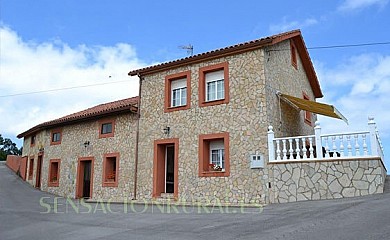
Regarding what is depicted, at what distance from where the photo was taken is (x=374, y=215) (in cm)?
823

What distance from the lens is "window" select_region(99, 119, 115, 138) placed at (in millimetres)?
18312

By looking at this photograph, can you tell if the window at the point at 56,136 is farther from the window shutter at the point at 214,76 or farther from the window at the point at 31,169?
the window shutter at the point at 214,76

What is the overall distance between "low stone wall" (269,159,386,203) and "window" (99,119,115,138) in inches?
348

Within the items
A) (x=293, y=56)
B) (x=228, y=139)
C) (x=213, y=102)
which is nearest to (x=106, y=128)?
(x=213, y=102)

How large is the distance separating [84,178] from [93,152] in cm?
Result: 195

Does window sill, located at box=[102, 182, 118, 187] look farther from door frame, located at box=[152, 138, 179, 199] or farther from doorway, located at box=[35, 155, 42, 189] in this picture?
doorway, located at box=[35, 155, 42, 189]

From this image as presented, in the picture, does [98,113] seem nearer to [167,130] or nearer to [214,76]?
[167,130]

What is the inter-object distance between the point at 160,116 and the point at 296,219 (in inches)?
336

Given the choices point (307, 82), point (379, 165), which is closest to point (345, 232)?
point (379, 165)

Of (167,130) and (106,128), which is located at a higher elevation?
(106,128)

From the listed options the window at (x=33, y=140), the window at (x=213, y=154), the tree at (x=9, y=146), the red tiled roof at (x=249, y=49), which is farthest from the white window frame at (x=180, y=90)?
the tree at (x=9, y=146)

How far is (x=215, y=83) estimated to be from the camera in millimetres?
14961

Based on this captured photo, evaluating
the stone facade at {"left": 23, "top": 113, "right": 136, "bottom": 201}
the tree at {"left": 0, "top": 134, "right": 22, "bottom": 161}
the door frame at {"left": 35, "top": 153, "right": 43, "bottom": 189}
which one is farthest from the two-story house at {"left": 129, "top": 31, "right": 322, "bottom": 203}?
the tree at {"left": 0, "top": 134, "right": 22, "bottom": 161}

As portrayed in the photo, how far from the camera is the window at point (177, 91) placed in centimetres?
1546
